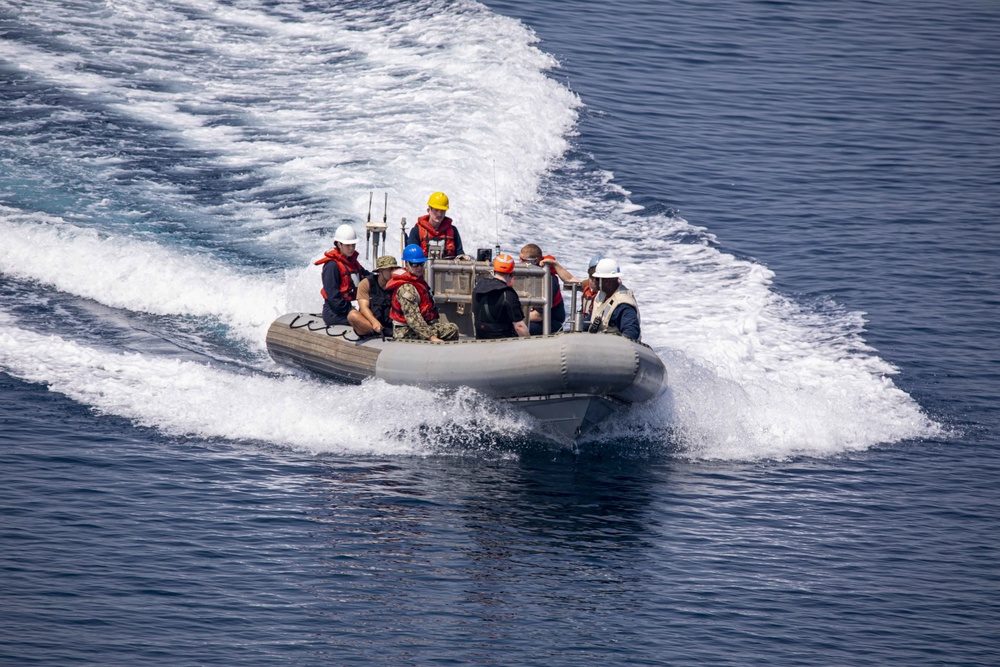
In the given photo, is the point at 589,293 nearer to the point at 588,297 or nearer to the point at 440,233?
the point at 588,297

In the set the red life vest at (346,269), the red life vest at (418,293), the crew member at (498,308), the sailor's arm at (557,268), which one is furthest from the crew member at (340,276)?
the sailor's arm at (557,268)

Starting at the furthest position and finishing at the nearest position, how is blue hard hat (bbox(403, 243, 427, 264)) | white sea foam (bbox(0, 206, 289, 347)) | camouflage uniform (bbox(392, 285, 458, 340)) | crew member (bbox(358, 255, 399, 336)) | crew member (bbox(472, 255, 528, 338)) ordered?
white sea foam (bbox(0, 206, 289, 347))
crew member (bbox(358, 255, 399, 336))
camouflage uniform (bbox(392, 285, 458, 340))
blue hard hat (bbox(403, 243, 427, 264))
crew member (bbox(472, 255, 528, 338))

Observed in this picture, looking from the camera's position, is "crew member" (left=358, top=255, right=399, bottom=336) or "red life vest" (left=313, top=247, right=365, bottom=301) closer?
"crew member" (left=358, top=255, right=399, bottom=336)

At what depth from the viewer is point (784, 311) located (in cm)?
1655

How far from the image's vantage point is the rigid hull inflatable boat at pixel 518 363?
37.7 feet

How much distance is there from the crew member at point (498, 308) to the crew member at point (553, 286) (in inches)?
15.4

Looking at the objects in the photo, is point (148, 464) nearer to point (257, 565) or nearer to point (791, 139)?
point (257, 565)

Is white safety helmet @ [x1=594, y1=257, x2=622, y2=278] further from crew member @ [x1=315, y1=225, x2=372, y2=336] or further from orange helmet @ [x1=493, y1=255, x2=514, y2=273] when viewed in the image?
crew member @ [x1=315, y1=225, x2=372, y2=336]

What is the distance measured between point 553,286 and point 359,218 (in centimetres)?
580

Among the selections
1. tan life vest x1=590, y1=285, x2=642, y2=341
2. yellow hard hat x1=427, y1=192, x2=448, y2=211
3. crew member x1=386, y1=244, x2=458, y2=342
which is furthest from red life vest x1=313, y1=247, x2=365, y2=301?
tan life vest x1=590, y1=285, x2=642, y2=341

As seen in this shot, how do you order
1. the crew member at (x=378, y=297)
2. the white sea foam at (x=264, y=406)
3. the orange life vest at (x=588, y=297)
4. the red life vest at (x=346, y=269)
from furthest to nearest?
the red life vest at (x=346, y=269) < the crew member at (x=378, y=297) < the orange life vest at (x=588, y=297) < the white sea foam at (x=264, y=406)

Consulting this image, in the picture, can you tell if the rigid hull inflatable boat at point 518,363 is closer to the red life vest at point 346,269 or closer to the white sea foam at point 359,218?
the white sea foam at point 359,218

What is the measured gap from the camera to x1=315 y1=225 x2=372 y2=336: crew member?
1344 cm

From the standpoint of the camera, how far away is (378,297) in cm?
1322
